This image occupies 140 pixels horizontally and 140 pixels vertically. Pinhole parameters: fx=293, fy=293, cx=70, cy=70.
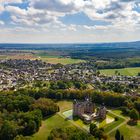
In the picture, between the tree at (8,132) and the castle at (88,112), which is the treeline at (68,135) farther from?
the castle at (88,112)

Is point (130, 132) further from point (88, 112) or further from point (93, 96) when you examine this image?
point (93, 96)

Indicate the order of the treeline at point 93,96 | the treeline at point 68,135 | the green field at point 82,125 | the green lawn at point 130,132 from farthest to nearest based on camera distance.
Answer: the treeline at point 93,96 → the green field at point 82,125 → the green lawn at point 130,132 → the treeline at point 68,135

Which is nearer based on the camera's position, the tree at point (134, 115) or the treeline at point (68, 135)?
the treeline at point (68, 135)

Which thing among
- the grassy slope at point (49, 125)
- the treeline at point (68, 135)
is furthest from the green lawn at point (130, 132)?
the grassy slope at point (49, 125)

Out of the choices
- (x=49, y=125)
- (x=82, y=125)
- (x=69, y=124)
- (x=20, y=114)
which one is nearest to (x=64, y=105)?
(x=69, y=124)

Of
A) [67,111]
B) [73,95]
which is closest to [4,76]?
[73,95]

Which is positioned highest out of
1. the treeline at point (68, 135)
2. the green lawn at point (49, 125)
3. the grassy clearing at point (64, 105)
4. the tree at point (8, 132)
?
the treeline at point (68, 135)
